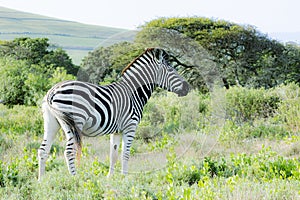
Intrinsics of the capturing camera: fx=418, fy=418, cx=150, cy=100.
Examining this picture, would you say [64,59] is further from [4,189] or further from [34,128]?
[4,189]

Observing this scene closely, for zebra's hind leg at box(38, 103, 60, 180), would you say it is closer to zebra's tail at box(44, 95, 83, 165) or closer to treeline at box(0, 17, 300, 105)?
zebra's tail at box(44, 95, 83, 165)

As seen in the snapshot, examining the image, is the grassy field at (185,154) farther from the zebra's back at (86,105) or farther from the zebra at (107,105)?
the zebra's back at (86,105)

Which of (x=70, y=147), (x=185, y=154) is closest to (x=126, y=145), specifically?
(x=70, y=147)

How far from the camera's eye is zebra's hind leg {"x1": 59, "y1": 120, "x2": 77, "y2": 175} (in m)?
5.26

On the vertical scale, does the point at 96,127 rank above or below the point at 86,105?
below

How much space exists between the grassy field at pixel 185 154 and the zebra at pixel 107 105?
0.41 meters

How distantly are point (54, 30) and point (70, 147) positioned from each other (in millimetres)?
40354

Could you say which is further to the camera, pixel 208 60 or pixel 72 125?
pixel 208 60

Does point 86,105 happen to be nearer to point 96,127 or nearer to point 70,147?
point 96,127

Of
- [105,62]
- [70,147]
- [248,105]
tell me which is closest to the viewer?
[70,147]

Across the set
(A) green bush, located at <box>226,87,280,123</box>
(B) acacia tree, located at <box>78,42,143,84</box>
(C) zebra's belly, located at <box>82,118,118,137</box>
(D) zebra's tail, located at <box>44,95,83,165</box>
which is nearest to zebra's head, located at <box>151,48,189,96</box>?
(B) acacia tree, located at <box>78,42,143,84</box>

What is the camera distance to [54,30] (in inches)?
1727

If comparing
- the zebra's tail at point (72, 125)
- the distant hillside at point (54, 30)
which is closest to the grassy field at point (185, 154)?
the zebra's tail at point (72, 125)

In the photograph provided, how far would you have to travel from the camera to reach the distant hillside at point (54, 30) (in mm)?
31578
